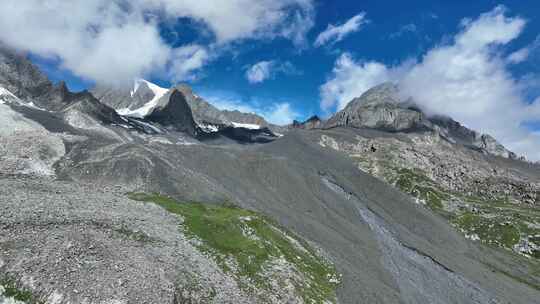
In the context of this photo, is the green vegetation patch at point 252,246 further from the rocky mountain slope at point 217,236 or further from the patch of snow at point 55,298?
the patch of snow at point 55,298

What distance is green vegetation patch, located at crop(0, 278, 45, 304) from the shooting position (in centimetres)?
3105

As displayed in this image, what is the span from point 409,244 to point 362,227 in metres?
13.2

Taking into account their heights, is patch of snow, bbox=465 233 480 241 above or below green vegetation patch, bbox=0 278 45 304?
above

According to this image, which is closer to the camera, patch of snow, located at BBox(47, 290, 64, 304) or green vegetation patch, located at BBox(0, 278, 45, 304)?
green vegetation patch, located at BBox(0, 278, 45, 304)

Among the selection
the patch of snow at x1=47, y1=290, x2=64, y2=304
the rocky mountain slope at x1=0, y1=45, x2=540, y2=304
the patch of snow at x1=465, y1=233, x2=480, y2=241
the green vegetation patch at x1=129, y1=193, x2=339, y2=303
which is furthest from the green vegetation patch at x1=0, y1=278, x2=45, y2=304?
the patch of snow at x1=465, y1=233, x2=480, y2=241

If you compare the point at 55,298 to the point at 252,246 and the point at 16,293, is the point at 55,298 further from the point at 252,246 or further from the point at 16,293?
the point at 252,246

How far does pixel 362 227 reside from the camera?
103250mm

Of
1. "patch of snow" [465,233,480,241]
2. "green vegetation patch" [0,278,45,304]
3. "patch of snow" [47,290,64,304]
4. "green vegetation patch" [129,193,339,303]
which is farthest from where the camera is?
"patch of snow" [465,233,480,241]

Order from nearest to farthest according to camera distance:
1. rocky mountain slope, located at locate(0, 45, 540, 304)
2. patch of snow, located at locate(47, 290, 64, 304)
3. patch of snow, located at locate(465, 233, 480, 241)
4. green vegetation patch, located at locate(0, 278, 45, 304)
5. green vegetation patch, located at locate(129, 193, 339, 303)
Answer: green vegetation patch, located at locate(0, 278, 45, 304), patch of snow, located at locate(47, 290, 64, 304), rocky mountain slope, located at locate(0, 45, 540, 304), green vegetation patch, located at locate(129, 193, 339, 303), patch of snow, located at locate(465, 233, 480, 241)

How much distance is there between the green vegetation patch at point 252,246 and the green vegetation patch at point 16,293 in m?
22.7

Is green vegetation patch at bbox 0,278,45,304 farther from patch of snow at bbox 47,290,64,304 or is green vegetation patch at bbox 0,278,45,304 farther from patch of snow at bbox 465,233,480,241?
patch of snow at bbox 465,233,480,241

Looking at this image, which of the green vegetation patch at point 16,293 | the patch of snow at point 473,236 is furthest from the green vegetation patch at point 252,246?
the patch of snow at point 473,236

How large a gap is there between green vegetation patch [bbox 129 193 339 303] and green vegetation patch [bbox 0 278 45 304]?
22.7 metres

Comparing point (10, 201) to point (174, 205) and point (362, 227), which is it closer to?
point (174, 205)
